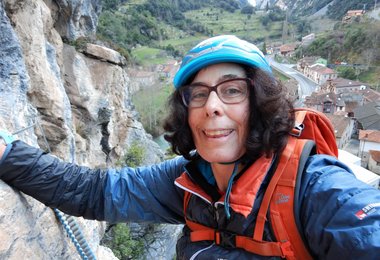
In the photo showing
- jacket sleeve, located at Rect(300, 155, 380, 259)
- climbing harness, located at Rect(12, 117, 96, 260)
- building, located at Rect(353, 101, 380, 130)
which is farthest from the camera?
building, located at Rect(353, 101, 380, 130)

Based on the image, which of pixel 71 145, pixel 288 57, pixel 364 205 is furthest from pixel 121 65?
pixel 288 57

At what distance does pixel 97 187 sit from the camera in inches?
88.4

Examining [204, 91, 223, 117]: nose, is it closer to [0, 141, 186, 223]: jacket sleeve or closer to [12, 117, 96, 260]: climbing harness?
[0, 141, 186, 223]: jacket sleeve

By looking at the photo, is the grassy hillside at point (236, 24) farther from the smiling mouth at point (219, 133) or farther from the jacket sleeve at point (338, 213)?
the jacket sleeve at point (338, 213)

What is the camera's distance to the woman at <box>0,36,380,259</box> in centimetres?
127

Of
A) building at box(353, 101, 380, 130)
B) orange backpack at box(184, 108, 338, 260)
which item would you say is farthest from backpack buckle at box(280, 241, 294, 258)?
building at box(353, 101, 380, 130)

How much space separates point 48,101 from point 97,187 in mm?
2331

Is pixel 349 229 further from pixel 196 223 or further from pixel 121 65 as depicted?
pixel 121 65

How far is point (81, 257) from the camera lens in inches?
97.6

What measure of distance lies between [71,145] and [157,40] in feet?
148

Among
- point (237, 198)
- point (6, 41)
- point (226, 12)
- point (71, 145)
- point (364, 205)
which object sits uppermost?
Result: point (226, 12)

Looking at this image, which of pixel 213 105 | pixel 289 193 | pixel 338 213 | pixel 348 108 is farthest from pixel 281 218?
pixel 348 108

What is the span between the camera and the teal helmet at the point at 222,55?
5.43 feet

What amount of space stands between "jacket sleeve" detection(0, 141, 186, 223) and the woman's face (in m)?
0.68
